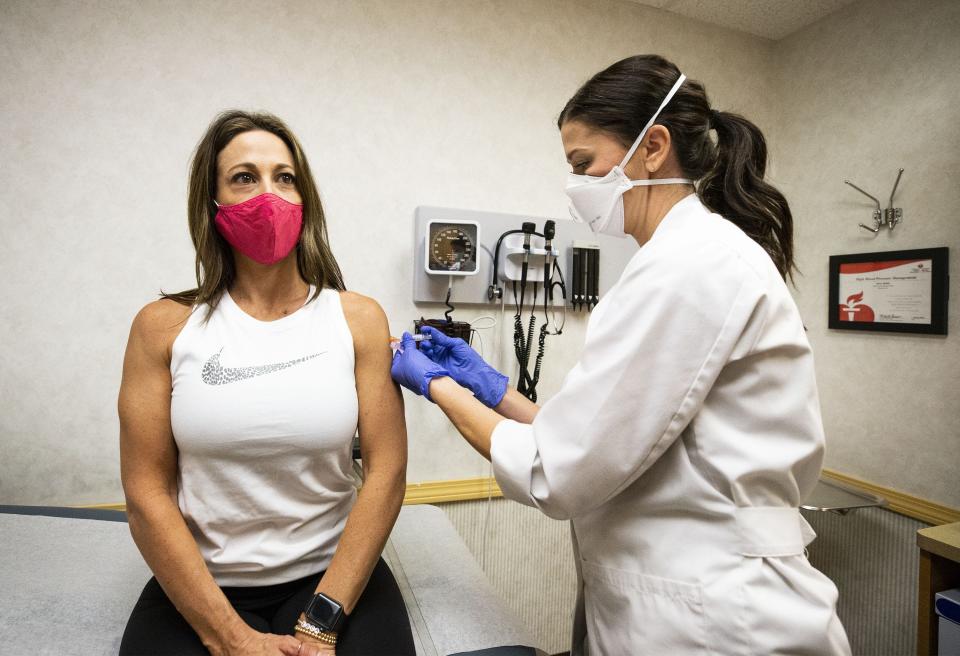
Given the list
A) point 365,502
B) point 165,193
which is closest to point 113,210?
point 165,193

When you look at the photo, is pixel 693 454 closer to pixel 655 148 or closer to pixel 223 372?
pixel 655 148

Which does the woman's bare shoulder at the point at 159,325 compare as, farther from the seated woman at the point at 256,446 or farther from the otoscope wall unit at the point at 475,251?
the otoscope wall unit at the point at 475,251

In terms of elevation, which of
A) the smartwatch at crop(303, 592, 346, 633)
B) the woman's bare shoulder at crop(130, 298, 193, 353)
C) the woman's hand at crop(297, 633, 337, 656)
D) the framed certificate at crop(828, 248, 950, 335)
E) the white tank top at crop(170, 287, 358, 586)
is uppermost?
the framed certificate at crop(828, 248, 950, 335)

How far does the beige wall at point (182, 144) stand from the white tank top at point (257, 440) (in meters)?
0.86

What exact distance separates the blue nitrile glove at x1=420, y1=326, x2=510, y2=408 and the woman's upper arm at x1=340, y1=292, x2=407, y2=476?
203 mm

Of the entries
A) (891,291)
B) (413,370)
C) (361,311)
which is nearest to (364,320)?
(361,311)

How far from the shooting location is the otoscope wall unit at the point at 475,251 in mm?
1925

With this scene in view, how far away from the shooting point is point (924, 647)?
158cm

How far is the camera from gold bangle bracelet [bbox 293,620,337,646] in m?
0.99

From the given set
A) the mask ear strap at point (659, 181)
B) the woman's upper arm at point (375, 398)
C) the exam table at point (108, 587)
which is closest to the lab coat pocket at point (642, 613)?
the exam table at point (108, 587)

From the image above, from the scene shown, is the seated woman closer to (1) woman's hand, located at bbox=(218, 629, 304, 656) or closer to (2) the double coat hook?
(1) woman's hand, located at bbox=(218, 629, 304, 656)

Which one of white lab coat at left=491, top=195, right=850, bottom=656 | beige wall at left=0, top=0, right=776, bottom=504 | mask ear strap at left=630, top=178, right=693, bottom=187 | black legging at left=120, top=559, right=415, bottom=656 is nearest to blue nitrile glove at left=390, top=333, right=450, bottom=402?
white lab coat at left=491, top=195, right=850, bottom=656

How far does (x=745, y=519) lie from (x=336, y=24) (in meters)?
1.96

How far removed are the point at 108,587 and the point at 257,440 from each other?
0.63m
